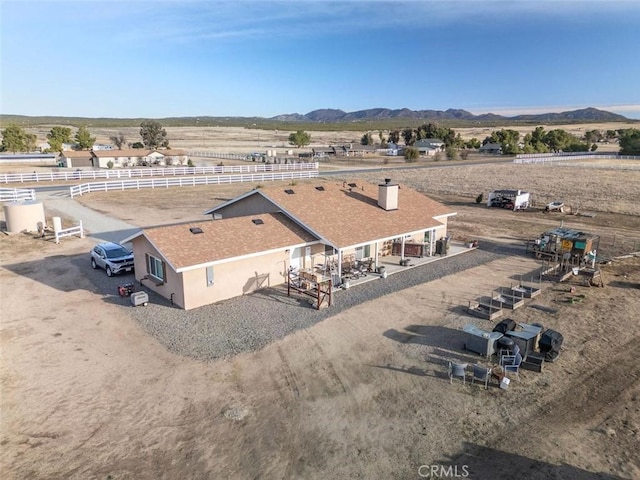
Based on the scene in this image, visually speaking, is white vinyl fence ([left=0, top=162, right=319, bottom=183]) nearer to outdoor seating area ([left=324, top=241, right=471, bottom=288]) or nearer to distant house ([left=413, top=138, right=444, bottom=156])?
outdoor seating area ([left=324, top=241, right=471, bottom=288])

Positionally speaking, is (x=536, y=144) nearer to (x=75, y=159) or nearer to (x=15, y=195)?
(x=75, y=159)

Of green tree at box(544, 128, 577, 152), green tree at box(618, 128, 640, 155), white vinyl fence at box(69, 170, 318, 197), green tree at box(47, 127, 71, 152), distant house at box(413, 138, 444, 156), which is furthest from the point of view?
green tree at box(544, 128, 577, 152)

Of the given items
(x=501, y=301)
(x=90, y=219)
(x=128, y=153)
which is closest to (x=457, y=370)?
(x=501, y=301)

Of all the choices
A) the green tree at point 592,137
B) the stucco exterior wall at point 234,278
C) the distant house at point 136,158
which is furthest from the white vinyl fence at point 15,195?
the green tree at point 592,137

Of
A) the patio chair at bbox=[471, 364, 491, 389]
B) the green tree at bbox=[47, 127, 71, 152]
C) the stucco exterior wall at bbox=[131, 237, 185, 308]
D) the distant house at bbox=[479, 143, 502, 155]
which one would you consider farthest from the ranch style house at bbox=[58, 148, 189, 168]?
the distant house at bbox=[479, 143, 502, 155]

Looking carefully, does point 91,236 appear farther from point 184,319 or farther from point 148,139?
point 148,139

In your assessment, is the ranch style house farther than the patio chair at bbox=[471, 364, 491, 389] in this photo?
Yes

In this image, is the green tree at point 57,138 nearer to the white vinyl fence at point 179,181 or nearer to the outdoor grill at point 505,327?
the white vinyl fence at point 179,181
